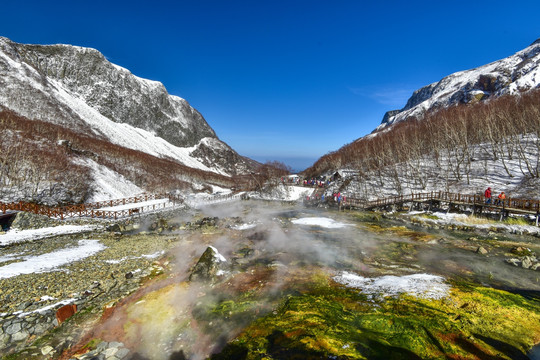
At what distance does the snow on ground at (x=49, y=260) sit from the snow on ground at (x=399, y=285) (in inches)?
597

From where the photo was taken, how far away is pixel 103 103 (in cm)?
10669

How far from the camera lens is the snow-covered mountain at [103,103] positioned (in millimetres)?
75750

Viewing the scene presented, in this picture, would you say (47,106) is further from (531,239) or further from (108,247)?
(531,239)

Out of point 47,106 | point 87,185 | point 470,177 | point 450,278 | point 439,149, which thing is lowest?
point 450,278

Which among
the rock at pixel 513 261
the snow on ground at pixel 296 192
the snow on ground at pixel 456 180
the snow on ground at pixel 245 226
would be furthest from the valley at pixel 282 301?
the snow on ground at pixel 296 192

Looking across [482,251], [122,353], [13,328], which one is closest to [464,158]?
[482,251]

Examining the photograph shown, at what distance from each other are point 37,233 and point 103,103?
4330 inches

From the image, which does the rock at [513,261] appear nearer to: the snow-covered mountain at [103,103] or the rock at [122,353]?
the rock at [122,353]

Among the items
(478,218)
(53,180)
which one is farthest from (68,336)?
(53,180)

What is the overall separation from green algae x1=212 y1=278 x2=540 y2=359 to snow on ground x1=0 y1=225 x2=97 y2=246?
67.8 ft

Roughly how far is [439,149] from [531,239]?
3682 cm

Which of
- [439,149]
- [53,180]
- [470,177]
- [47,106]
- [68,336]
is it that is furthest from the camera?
[47,106]

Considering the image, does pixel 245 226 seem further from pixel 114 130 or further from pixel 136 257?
pixel 114 130

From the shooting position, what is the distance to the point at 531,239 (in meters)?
18.6
